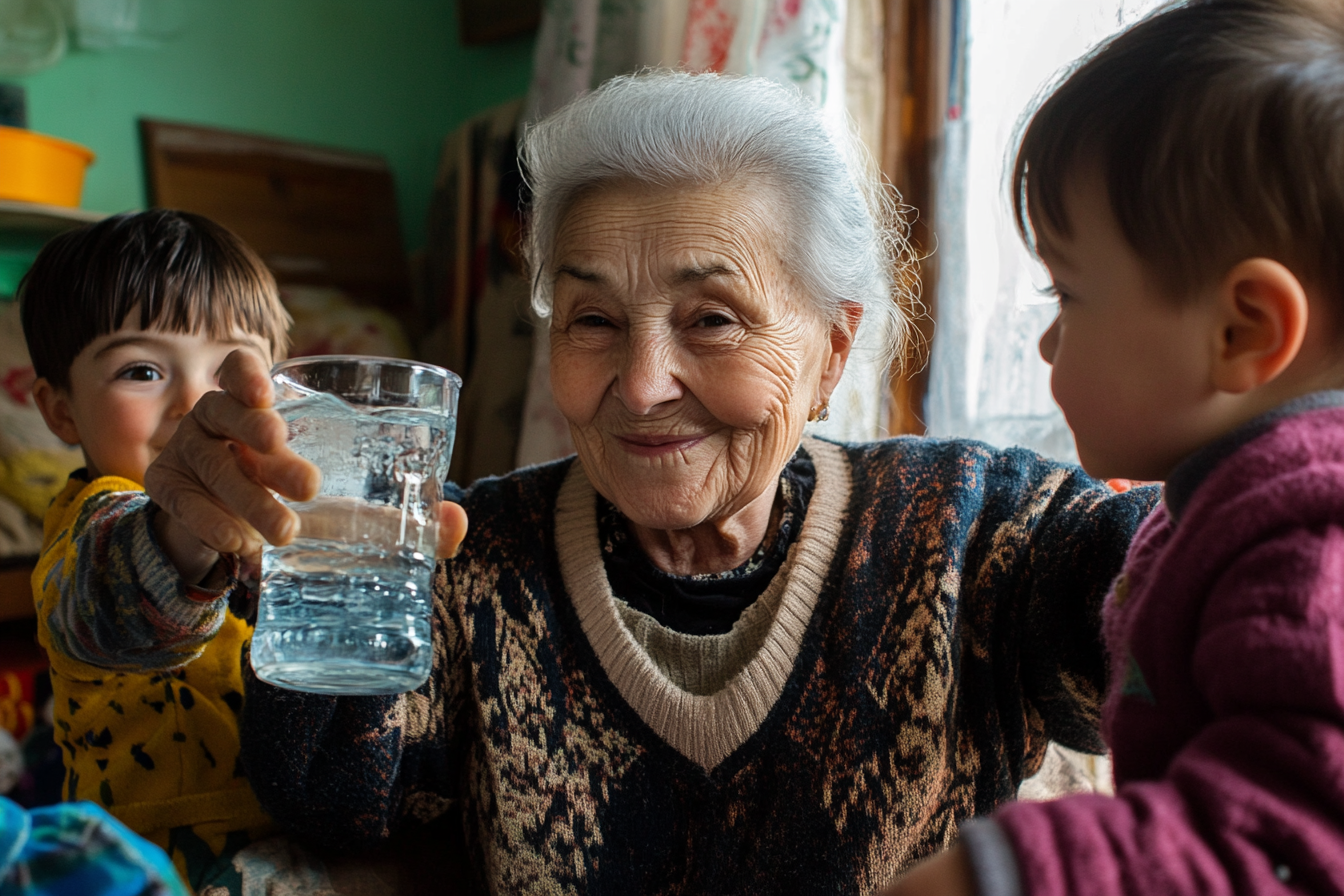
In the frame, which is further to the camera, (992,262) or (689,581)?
(992,262)

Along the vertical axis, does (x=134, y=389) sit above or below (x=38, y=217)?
below

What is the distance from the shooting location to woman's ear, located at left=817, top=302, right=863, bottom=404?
4.72 feet

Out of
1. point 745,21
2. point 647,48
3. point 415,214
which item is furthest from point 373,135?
point 745,21

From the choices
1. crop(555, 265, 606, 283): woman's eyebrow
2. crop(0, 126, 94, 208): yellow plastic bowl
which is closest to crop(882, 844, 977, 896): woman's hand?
crop(555, 265, 606, 283): woman's eyebrow

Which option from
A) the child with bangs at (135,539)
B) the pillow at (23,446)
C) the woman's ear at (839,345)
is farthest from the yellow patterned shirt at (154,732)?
the pillow at (23,446)

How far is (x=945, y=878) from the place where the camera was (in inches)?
22.9

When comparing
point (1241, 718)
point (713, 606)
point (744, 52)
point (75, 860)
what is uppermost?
point (744, 52)

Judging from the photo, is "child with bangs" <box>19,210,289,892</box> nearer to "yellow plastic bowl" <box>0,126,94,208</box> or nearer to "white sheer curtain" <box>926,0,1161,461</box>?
"white sheer curtain" <box>926,0,1161,461</box>

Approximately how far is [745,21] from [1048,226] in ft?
5.09

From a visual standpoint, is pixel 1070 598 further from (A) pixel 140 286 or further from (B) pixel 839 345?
(A) pixel 140 286

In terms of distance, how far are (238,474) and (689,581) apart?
0.68 m

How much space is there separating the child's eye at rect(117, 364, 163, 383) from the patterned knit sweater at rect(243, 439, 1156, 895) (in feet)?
1.59

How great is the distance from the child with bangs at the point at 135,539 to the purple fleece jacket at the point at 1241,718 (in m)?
0.83

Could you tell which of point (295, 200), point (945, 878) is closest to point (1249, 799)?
point (945, 878)
